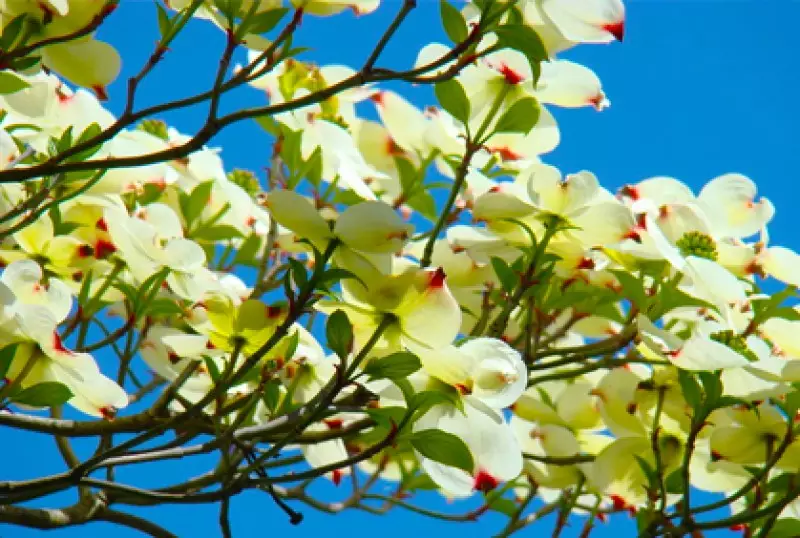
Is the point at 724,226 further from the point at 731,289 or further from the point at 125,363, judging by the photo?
the point at 125,363

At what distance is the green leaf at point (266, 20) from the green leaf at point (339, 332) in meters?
0.23

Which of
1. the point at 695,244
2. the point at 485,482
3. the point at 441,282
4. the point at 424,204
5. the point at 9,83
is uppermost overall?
the point at 424,204

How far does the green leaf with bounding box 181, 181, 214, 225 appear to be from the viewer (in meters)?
1.33

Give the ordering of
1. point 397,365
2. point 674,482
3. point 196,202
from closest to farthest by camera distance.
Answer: point 397,365, point 674,482, point 196,202

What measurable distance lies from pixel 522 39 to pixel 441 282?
0.64 ft

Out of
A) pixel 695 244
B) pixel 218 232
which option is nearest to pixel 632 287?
pixel 695 244

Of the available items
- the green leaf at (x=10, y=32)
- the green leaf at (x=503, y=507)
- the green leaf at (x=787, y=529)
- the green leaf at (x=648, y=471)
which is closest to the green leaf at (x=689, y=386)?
the green leaf at (x=648, y=471)

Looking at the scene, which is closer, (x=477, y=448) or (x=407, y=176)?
(x=477, y=448)

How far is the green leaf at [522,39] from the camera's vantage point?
0.83m

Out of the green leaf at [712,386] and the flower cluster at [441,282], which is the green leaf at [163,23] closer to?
the flower cluster at [441,282]

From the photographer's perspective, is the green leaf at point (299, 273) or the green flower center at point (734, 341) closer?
the green leaf at point (299, 273)

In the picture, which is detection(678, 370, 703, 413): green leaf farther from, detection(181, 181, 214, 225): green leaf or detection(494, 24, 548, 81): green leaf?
detection(181, 181, 214, 225): green leaf

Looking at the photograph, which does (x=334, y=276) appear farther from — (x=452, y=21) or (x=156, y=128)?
(x=156, y=128)

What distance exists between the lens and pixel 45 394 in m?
0.89
